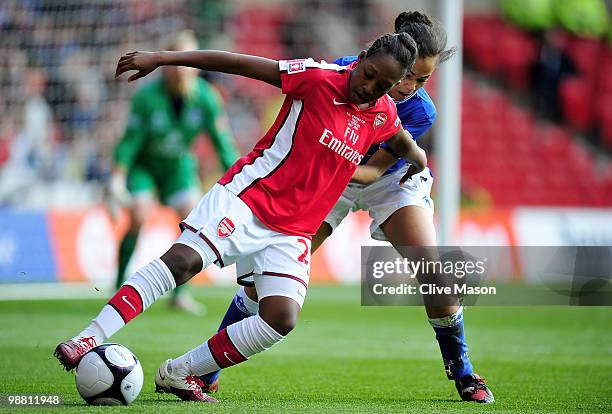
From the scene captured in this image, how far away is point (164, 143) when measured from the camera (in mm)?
10484

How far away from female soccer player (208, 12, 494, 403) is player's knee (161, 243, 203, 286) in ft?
2.10

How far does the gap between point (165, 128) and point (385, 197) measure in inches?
193

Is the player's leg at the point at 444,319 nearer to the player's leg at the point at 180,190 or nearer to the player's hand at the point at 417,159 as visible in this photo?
the player's hand at the point at 417,159

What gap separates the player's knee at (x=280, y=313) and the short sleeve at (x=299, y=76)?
97 cm

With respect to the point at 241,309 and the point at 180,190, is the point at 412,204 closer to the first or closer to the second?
the point at 241,309

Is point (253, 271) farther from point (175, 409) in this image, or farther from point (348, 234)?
point (348, 234)

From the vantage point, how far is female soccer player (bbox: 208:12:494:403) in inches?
213

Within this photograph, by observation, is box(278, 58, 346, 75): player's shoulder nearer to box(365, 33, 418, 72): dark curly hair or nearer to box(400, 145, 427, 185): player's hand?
box(365, 33, 418, 72): dark curly hair

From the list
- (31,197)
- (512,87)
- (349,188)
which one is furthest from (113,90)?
(349,188)

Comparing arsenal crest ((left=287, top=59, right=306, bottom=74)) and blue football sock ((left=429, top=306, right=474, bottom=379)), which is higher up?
arsenal crest ((left=287, top=59, right=306, bottom=74))

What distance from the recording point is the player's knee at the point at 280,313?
4.85 meters

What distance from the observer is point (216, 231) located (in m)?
4.87

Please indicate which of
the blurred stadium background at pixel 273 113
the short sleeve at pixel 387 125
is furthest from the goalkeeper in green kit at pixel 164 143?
the short sleeve at pixel 387 125

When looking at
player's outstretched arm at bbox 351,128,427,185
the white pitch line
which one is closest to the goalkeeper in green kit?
the white pitch line
